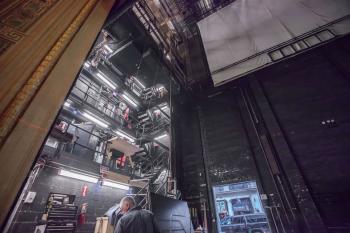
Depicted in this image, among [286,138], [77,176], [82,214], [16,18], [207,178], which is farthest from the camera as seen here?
[77,176]

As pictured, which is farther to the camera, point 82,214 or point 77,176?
point 77,176

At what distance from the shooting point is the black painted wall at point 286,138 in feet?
13.9

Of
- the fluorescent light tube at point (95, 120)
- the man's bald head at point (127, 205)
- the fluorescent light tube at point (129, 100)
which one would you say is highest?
the fluorescent light tube at point (129, 100)

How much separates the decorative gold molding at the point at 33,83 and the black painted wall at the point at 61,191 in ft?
18.0

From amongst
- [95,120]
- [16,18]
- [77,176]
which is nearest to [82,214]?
[77,176]

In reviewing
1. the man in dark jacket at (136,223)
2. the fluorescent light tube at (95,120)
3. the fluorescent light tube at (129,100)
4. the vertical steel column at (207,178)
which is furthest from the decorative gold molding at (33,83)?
the fluorescent light tube at (129,100)

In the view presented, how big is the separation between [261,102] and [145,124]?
19.3 feet

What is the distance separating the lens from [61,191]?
5.47m

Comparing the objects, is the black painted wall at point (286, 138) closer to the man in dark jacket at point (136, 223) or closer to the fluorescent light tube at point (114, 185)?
the fluorescent light tube at point (114, 185)

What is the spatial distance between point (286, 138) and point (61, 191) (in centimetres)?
798

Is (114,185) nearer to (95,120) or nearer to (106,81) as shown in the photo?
(95,120)

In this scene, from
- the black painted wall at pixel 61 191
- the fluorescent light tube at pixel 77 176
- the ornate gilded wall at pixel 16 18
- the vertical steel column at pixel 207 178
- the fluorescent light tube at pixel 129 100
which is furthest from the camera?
the fluorescent light tube at pixel 129 100

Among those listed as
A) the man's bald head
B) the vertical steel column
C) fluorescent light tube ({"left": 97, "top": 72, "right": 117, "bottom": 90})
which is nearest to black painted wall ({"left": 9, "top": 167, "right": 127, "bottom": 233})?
the man's bald head

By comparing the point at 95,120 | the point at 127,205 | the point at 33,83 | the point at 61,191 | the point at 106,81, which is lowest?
the point at 127,205
